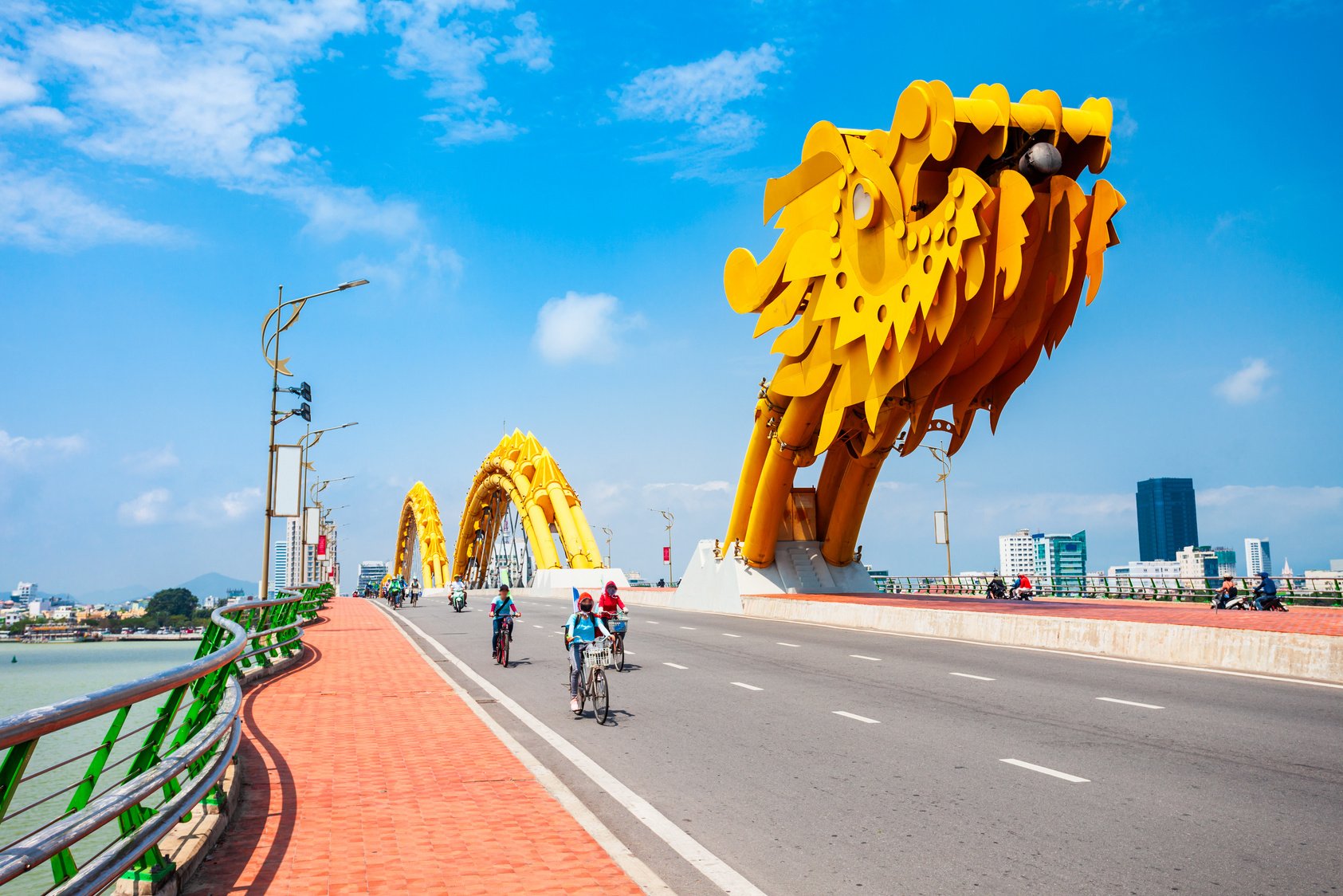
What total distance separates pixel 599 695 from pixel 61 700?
603cm

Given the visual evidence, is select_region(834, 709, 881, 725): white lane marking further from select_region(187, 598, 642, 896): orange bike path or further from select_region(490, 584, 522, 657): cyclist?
select_region(490, 584, 522, 657): cyclist

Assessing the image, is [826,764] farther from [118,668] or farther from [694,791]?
[118,668]

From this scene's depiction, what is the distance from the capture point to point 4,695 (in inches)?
912

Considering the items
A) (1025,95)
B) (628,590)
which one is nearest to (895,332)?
(1025,95)

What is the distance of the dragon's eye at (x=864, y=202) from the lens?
83.1 feet

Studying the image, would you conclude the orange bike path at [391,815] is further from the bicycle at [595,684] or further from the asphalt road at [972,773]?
the bicycle at [595,684]

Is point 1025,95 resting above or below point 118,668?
above

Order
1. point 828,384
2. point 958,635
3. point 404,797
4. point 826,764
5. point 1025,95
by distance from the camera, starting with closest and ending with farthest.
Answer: point 404,797
point 826,764
point 958,635
point 1025,95
point 828,384

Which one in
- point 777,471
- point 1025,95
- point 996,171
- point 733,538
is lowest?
point 733,538

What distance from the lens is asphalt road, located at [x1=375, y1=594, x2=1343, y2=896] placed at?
18.8 feet

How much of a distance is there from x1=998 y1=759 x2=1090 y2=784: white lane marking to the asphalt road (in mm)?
33

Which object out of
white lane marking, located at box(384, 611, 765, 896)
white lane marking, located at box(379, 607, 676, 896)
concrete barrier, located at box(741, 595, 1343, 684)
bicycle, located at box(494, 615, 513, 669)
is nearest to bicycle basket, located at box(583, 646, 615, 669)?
white lane marking, located at box(384, 611, 765, 896)

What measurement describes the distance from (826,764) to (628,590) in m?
46.3

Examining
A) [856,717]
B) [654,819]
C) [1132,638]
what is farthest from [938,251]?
[654,819]
